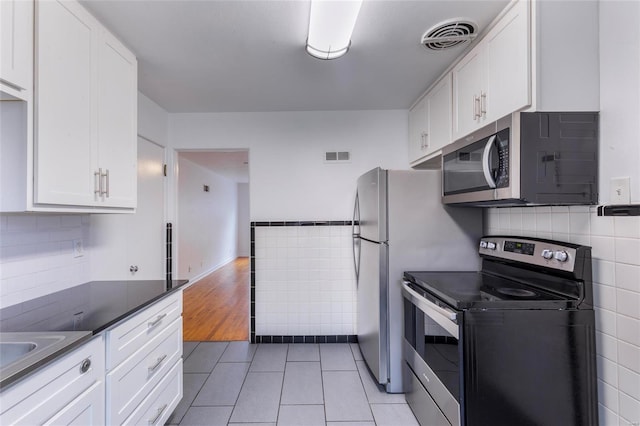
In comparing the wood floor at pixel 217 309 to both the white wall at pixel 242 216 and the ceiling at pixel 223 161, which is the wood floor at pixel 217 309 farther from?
the white wall at pixel 242 216

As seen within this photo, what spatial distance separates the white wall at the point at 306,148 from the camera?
9.55 ft

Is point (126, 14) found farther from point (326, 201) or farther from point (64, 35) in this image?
point (326, 201)

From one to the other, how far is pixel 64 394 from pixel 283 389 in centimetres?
146

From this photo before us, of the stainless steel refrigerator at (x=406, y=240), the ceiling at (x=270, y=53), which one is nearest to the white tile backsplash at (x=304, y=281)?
the stainless steel refrigerator at (x=406, y=240)

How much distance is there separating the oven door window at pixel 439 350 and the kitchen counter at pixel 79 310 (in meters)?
1.51

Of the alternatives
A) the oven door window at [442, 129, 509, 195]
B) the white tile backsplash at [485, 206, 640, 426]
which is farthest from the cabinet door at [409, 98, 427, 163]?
the white tile backsplash at [485, 206, 640, 426]

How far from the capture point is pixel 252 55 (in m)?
1.89

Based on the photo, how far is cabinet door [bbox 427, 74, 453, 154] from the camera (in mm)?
2084

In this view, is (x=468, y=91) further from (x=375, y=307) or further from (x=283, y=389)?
(x=283, y=389)

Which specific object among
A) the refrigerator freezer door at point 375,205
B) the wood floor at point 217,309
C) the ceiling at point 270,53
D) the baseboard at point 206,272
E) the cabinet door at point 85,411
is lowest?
the wood floor at point 217,309

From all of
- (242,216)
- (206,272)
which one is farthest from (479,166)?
(242,216)

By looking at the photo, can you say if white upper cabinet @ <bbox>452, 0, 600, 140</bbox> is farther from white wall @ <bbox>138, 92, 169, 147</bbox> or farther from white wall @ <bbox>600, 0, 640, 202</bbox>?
white wall @ <bbox>138, 92, 169, 147</bbox>

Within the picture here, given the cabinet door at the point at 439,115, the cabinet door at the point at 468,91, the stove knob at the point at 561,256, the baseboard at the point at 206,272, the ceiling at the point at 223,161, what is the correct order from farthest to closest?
the baseboard at the point at 206,272 → the ceiling at the point at 223,161 → the cabinet door at the point at 439,115 → the cabinet door at the point at 468,91 → the stove knob at the point at 561,256

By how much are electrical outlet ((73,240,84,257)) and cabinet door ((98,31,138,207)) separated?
1.41 feet
